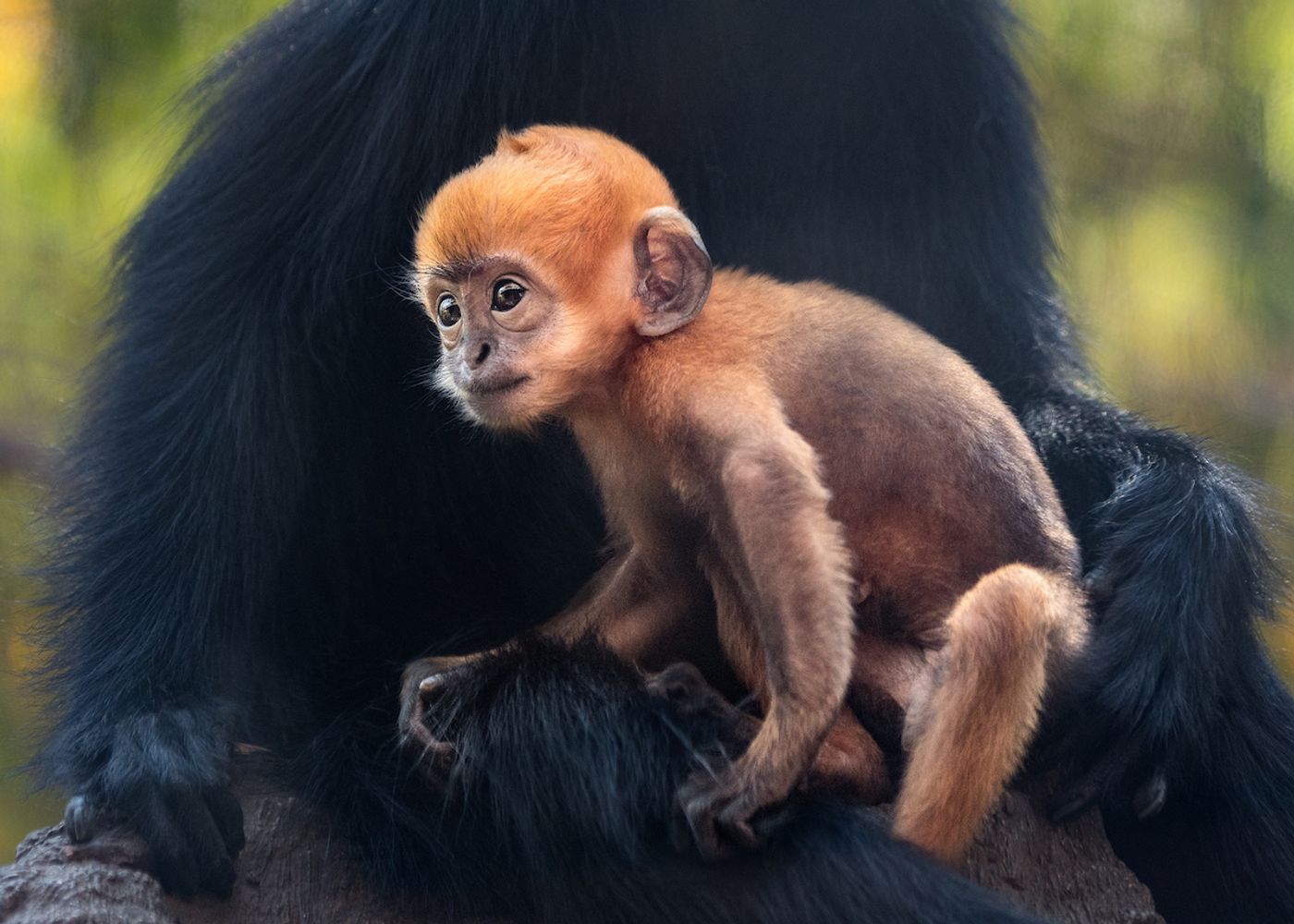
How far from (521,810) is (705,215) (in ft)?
2.92

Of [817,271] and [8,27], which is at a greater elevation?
[8,27]

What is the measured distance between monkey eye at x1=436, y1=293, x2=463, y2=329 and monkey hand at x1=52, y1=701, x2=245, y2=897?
0.50 metres

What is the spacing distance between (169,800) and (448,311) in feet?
1.78

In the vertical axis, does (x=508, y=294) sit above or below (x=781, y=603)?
above

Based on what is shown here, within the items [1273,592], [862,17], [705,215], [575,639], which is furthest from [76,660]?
[1273,592]

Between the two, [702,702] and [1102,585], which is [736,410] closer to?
[702,702]

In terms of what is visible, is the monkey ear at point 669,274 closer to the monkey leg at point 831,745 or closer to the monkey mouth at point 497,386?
the monkey mouth at point 497,386

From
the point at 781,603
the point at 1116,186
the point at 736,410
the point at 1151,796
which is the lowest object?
the point at 1151,796

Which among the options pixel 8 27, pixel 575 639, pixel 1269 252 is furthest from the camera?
pixel 1269 252

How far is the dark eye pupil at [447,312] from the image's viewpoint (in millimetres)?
1423

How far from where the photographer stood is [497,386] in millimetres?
1402

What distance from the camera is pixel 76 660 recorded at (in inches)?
69.9

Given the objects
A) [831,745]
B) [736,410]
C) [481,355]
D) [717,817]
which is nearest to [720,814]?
[717,817]

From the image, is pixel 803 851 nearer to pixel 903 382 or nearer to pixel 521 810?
pixel 521 810
